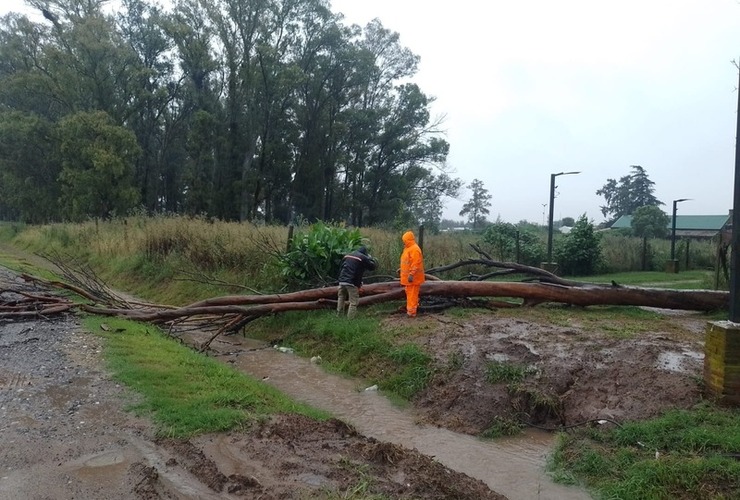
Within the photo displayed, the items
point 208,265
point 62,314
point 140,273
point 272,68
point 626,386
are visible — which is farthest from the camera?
point 272,68

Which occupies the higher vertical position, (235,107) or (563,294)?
(235,107)

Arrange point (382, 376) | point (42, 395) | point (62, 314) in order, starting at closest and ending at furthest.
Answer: point (42, 395) < point (382, 376) < point (62, 314)

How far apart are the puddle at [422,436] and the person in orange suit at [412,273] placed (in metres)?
2.04

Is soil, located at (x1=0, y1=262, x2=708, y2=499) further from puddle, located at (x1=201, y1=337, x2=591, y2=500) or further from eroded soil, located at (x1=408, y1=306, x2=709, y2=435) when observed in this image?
puddle, located at (x1=201, y1=337, x2=591, y2=500)

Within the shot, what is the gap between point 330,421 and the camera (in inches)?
231

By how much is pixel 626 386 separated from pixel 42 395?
6.71 metres

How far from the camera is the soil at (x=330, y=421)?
436 cm

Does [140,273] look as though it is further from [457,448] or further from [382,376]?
[457,448]

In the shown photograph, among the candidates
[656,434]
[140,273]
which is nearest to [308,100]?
[140,273]

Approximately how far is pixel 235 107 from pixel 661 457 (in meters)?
44.2

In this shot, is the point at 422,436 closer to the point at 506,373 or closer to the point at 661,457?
the point at 506,373

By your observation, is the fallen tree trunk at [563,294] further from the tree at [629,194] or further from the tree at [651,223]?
the tree at [629,194]

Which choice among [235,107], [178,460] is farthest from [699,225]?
[178,460]

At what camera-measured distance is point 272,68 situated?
41.8 meters
